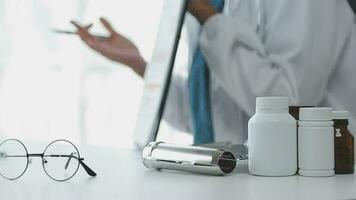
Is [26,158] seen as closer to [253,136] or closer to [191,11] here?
[253,136]

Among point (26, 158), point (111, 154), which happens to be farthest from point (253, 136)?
point (111, 154)

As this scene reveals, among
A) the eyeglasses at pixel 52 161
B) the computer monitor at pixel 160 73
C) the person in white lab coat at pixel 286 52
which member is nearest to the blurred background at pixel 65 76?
the computer monitor at pixel 160 73

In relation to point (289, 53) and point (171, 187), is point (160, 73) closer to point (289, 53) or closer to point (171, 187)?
point (289, 53)

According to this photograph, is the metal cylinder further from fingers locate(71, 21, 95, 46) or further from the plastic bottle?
fingers locate(71, 21, 95, 46)

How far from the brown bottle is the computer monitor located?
0.40 m

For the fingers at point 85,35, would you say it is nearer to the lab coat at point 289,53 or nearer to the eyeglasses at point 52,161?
the lab coat at point 289,53

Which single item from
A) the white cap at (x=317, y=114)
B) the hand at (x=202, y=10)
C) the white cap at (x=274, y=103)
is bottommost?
the white cap at (x=317, y=114)

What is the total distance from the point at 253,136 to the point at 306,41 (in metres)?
0.43

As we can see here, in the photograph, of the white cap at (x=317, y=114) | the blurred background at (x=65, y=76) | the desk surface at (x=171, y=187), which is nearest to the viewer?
the desk surface at (x=171, y=187)

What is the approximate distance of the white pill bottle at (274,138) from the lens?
24.0 inches

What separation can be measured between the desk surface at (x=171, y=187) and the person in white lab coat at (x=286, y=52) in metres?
0.37

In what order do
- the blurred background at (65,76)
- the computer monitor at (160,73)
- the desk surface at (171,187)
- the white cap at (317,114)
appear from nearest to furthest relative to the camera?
the desk surface at (171,187), the white cap at (317,114), the computer monitor at (160,73), the blurred background at (65,76)

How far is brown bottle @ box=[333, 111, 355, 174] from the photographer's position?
636mm

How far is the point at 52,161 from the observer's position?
2.15 ft
